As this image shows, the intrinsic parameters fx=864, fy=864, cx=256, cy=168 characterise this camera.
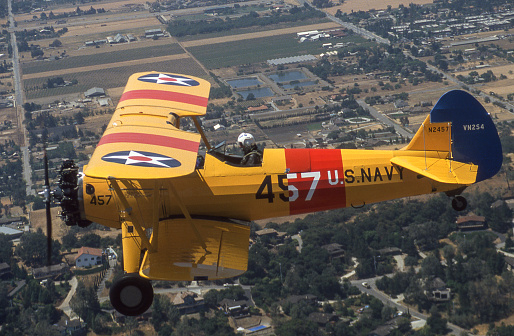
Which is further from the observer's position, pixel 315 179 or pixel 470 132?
pixel 470 132

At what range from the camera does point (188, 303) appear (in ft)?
183

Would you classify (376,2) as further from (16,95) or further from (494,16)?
(16,95)

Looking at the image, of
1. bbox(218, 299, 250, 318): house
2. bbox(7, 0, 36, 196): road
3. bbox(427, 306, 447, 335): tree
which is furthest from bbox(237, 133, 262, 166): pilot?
bbox(7, 0, 36, 196): road

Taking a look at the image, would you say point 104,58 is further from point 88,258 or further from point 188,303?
point 188,303

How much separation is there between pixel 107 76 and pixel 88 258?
216 feet

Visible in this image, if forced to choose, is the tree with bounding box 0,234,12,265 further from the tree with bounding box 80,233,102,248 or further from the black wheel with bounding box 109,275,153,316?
the black wheel with bounding box 109,275,153,316

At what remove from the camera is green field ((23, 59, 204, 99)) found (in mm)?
121500

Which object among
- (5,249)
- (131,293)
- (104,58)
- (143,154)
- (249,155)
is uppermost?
(143,154)

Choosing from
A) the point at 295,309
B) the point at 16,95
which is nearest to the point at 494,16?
the point at 16,95

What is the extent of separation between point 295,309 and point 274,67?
8089 centimetres

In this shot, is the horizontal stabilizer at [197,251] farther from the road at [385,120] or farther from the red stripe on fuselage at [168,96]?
the road at [385,120]

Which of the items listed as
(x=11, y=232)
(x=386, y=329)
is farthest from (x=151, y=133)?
(x=11, y=232)

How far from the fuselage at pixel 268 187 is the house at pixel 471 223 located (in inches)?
1911

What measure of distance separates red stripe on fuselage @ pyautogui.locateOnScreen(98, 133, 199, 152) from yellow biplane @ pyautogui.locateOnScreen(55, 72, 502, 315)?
0.14ft
